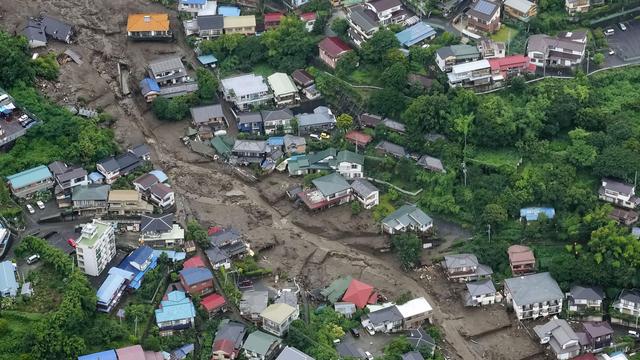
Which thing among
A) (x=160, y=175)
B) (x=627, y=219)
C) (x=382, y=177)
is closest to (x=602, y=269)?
(x=627, y=219)

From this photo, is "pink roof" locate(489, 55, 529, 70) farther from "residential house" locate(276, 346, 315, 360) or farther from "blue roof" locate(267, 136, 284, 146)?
"residential house" locate(276, 346, 315, 360)

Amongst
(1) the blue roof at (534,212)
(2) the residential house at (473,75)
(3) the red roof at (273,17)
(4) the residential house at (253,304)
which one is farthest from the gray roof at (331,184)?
(3) the red roof at (273,17)

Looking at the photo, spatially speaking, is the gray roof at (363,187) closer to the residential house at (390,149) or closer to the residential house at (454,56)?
the residential house at (390,149)

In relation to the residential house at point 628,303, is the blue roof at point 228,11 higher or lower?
higher

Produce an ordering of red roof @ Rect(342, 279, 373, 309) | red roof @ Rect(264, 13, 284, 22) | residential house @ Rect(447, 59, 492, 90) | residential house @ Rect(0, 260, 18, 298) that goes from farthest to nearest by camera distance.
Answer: red roof @ Rect(264, 13, 284, 22), residential house @ Rect(447, 59, 492, 90), red roof @ Rect(342, 279, 373, 309), residential house @ Rect(0, 260, 18, 298)

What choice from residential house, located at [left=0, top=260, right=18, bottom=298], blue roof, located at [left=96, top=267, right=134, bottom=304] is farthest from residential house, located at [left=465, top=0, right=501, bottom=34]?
residential house, located at [left=0, top=260, right=18, bottom=298]

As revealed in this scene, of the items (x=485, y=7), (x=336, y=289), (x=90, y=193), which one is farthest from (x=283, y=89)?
(x=336, y=289)

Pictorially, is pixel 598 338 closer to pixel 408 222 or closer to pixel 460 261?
pixel 460 261

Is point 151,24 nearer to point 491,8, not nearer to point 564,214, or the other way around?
point 491,8
